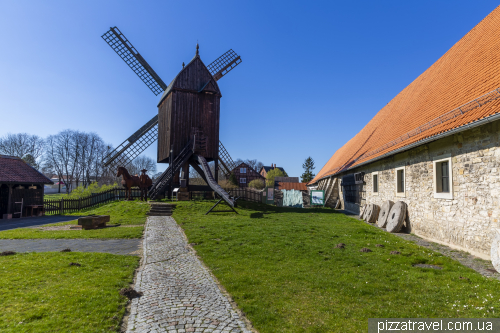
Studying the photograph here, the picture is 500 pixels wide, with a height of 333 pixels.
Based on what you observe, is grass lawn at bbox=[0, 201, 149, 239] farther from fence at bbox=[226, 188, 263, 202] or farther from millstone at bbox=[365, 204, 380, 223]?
millstone at bbox=[365, 204, 380, 223]

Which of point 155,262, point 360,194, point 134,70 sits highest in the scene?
point 134,70

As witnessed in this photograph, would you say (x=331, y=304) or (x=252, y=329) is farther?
(x=331, y=304)

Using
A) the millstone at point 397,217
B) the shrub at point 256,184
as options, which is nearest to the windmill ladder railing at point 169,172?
the millstone at point 397,217

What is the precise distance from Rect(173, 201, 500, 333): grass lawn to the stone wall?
3.73ft

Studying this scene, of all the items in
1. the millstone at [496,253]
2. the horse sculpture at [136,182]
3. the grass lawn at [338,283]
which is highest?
the horse sculpture at [136,182]

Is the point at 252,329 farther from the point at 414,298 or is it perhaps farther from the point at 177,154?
the point at 177,154

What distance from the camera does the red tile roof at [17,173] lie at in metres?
19.6

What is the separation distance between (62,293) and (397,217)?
36.5 feet

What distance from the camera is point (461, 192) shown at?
8.02 meters

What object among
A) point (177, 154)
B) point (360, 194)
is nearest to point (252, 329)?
point (360, 194)

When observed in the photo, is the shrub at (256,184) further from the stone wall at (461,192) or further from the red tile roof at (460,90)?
the stone wall at (461,192)

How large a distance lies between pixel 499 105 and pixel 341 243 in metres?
5.21

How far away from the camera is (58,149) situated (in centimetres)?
4606

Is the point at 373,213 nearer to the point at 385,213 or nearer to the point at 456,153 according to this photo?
the point at 385,213
